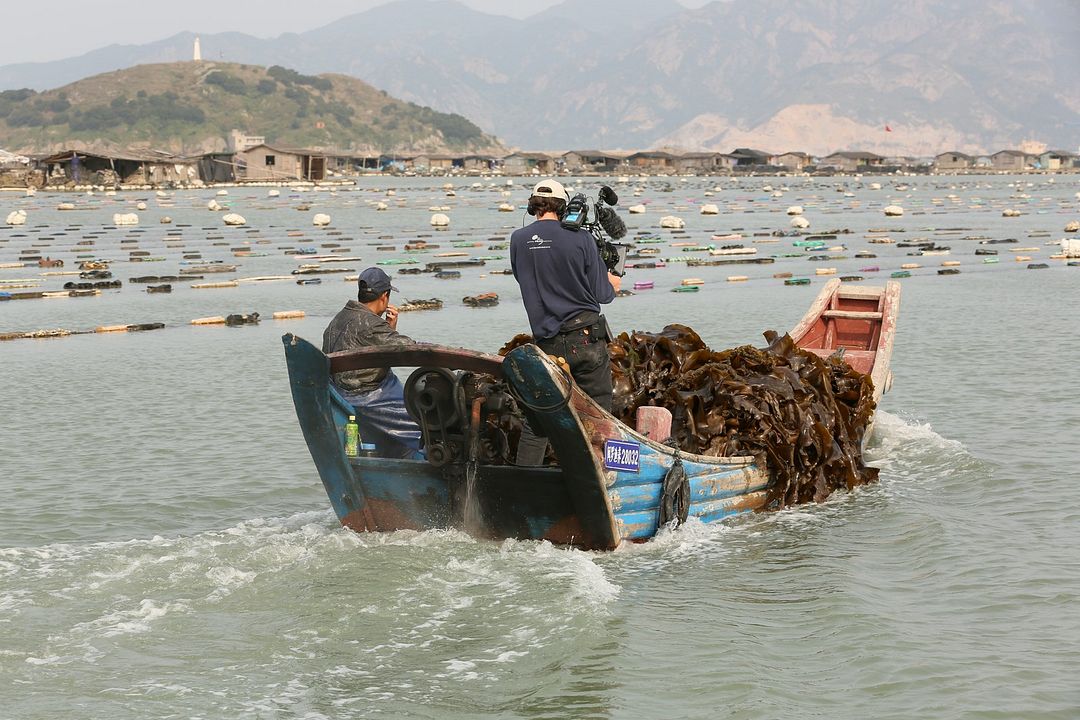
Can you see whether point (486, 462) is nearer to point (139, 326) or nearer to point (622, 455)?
point (622, 455)

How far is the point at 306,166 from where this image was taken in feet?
435

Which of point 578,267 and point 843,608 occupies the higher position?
point 578,267

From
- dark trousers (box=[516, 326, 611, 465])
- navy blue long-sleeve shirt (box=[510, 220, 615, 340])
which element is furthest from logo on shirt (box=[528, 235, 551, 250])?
dark trousers (box=[516, 326, 611, 465])

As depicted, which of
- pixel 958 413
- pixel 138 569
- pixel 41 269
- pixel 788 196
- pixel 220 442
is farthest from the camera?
pixel 788 196

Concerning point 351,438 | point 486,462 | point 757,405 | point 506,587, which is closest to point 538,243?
point 486,462

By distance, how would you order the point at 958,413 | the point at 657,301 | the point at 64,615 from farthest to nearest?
the point at 657,301, the point at 958,413, the point at 64,615

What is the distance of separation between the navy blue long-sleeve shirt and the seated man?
3.79 feet

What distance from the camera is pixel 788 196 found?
10181cm

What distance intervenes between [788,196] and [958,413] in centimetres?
8774

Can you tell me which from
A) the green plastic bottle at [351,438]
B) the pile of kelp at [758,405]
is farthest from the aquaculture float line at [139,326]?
the green plastic bottle at [351,438]

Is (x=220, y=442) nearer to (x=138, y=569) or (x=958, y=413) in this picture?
(x=138, y=569)

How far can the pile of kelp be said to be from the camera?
1178 cm

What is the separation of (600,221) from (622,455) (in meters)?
1.84

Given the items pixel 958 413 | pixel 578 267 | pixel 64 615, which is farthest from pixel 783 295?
pixel 64 615
